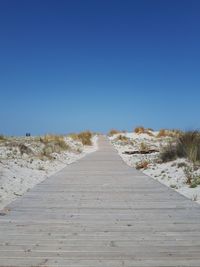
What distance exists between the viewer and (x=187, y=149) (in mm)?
16188

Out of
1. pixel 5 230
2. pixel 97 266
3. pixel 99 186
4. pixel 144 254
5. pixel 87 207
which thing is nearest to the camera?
pixel 97 266

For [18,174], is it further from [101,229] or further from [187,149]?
[101,229]

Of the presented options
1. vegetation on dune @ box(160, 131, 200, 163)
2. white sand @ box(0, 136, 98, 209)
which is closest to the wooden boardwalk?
white sand @ box(0, 136, 98, 209)

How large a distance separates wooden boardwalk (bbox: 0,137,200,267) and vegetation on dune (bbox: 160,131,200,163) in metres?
4.97

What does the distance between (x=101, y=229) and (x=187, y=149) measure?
10532mm

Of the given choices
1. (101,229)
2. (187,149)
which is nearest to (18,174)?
(187,149)

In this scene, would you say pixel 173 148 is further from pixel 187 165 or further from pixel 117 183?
pixel 117 183

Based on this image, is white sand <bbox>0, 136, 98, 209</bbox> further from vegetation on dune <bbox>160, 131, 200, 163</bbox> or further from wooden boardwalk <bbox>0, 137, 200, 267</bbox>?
vegetation on dune <bbox>160, 131, 200, 163</bbox>

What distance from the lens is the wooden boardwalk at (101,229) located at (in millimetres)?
4805

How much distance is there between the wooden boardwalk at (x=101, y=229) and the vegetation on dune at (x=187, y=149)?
497 centimetres

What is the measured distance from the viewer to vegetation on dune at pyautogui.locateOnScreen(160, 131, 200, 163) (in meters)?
15.2

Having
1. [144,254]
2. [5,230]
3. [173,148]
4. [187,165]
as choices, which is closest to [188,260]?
[144,254]

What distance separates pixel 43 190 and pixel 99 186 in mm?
1728

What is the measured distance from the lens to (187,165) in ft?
47.4
